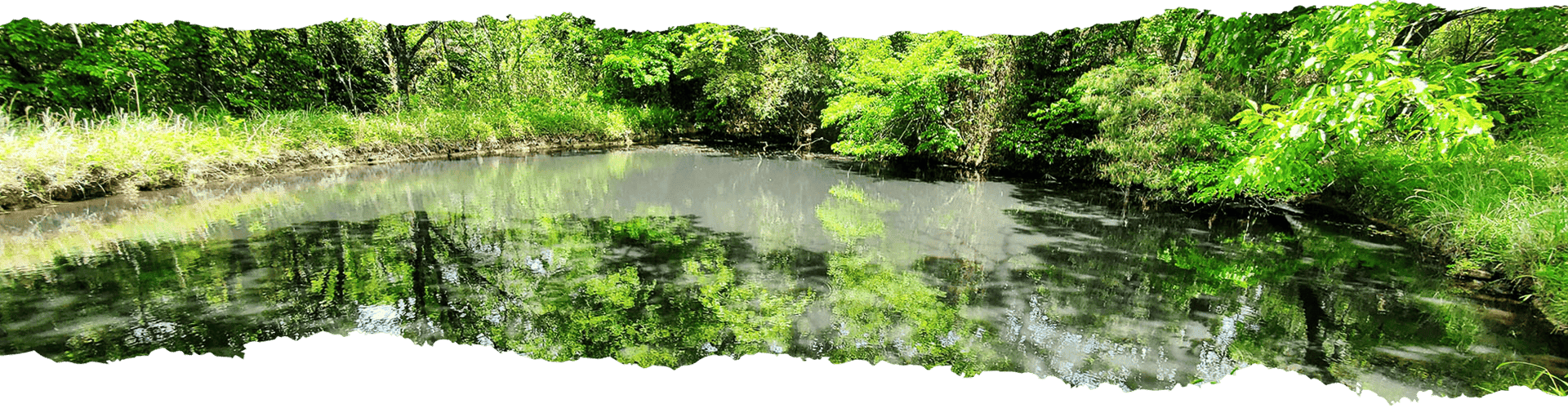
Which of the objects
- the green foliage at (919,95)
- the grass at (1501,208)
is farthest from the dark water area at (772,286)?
the green foliage at (919,95)

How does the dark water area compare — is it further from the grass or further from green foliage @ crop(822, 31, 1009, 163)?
green foliage @ crop(822, 31, 1009, 163)

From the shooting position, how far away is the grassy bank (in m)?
4.61

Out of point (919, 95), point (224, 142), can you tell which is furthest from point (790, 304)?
point (224, 142)

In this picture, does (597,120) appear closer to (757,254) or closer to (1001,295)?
(757,254)

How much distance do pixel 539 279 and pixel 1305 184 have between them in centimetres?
552

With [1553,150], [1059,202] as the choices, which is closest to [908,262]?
[1059,202]

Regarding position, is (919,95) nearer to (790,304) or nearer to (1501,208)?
(1501,208)

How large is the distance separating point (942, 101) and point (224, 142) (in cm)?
763

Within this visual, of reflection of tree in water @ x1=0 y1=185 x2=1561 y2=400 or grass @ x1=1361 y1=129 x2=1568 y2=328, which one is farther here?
grass @ x1=1361 y1=129 x2=1568 y2=328

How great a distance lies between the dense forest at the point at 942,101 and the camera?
3355 millimetres

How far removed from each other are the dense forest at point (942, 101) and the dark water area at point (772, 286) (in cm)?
44

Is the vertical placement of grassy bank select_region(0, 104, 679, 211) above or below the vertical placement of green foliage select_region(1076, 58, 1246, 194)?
below

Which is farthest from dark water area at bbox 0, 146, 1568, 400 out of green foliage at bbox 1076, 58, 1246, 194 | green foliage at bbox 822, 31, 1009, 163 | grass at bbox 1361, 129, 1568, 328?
green foliage at bbox 822, 31, 1009, 163

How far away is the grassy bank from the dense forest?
0.02m
